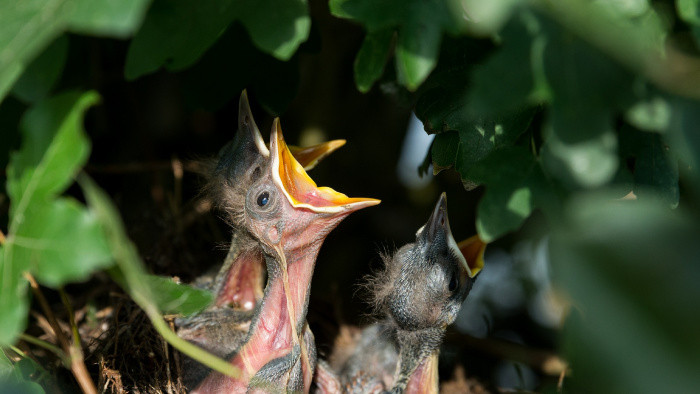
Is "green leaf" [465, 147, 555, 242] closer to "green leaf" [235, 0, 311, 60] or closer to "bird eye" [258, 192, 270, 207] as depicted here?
"green leaf" [235, 0, 311, 60]

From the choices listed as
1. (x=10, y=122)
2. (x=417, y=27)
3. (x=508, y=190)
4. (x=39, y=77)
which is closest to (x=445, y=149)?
(x=508, y=190)

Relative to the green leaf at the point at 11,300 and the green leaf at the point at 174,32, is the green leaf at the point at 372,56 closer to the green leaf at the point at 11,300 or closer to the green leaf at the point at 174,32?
the green leaf at the point at 174,32

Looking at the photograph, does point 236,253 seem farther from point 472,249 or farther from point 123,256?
point 123,256

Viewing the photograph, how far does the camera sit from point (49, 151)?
701 mm

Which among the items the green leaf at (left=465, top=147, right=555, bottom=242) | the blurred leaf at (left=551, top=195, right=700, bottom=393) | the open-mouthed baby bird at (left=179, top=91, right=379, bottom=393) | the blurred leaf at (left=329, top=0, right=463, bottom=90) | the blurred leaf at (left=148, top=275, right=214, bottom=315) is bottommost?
the open-mouthed baby bird at (left=179, top=91, right=379, bottom=393)

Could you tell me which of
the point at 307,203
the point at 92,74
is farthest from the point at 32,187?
the point at 92,74

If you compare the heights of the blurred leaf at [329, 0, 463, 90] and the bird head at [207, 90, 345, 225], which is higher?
the blurred leaf at [329, 0, 463, 90]

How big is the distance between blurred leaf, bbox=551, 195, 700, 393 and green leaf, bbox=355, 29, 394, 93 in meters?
0.35

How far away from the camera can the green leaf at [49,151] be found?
681 millimetres

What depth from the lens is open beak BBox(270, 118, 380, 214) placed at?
1204mm

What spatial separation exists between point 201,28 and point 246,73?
38cm

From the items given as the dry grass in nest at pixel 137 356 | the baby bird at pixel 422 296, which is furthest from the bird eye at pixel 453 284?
the dry grass in nest at pixel 137 356

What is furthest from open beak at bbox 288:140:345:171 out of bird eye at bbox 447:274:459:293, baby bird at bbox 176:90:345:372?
bird eye at bbox 447:274:459:293

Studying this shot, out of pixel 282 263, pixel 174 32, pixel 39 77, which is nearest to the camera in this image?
pixel 39 77
